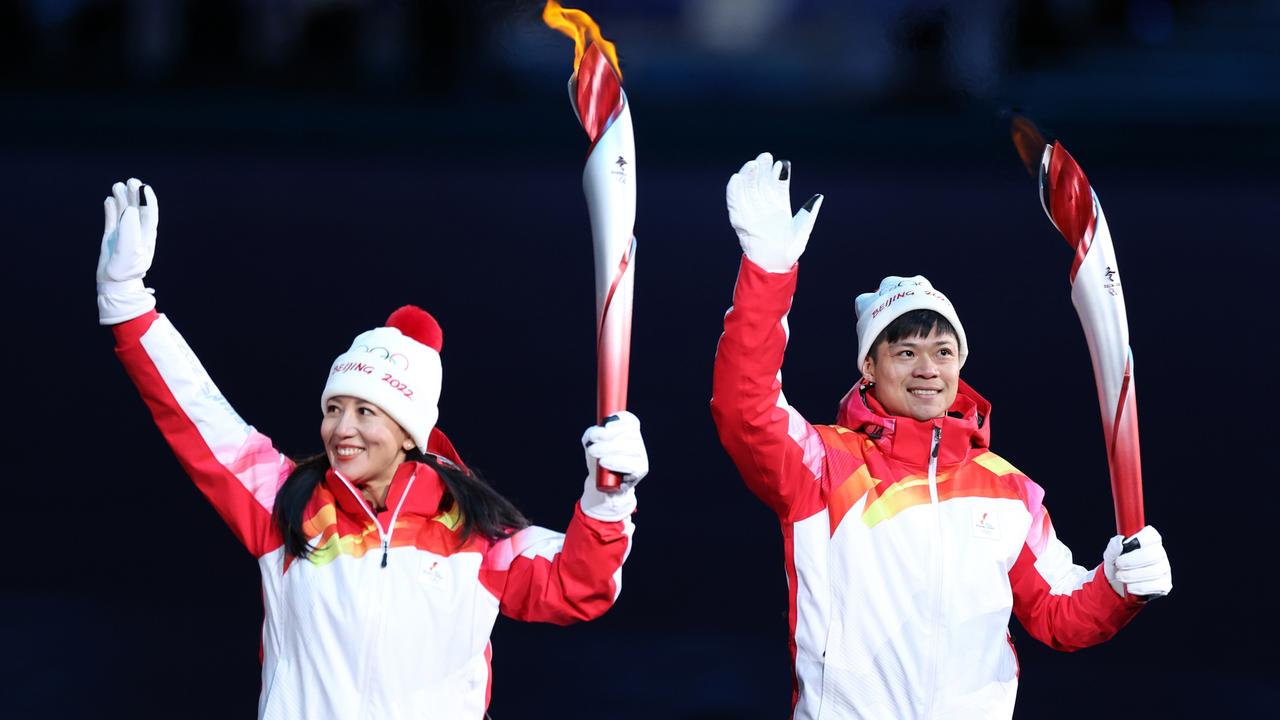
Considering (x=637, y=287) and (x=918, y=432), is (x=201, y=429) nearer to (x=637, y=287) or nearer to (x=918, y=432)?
(x=918, y=432)

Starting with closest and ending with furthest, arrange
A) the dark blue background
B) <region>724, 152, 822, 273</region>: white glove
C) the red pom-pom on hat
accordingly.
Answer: <region>724, 152, 822, 273</region>: white glove
the red pom-pom on hat
the dark blue background

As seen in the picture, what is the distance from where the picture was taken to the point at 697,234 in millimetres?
3893

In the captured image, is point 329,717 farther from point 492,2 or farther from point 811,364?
point 492,2

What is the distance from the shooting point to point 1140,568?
1902mm

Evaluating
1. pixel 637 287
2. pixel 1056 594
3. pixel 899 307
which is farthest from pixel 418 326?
pixel 637 287

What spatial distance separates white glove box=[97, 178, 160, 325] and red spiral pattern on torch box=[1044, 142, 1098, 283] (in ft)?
4.12

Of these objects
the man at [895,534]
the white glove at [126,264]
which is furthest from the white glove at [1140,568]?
the white glove at [126,264]

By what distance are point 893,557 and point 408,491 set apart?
639 mm

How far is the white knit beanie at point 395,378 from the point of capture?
1.95 metres

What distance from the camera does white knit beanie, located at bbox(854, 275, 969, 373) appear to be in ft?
6.79

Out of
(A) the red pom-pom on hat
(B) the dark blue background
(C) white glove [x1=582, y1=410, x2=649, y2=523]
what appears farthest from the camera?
(B) the dark blue background

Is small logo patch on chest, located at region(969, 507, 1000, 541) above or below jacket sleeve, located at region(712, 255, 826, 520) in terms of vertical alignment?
below

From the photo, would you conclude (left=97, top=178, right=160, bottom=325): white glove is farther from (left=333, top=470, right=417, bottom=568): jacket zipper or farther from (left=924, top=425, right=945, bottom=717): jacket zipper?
(left=924, top=425, right=945, bottom=717): jacket zipper

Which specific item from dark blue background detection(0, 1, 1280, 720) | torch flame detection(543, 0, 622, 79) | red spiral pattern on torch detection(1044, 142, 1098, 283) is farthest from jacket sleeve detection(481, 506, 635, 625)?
dark blue background detection(0, 1, 1280, 720)
